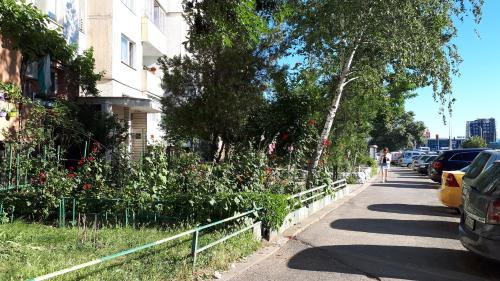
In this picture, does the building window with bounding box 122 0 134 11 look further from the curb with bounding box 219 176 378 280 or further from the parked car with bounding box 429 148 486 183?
the parked car with bounding box 429 148 486 183

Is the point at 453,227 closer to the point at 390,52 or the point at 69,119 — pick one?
the point at 390,52

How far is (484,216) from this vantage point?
6.89 metres

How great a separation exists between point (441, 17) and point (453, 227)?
7315mm

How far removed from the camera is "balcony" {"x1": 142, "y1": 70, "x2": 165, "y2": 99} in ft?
Result: 80.8

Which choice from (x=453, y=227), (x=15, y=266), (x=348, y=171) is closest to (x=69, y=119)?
(x=15, y=266)

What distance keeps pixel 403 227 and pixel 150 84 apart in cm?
1717

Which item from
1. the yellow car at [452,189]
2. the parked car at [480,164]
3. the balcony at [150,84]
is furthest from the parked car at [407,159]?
the parked car at [480,164]

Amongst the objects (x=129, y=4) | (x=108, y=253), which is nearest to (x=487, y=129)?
(x=129, y=4)

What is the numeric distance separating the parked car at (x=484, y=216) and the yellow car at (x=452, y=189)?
468 centimetres

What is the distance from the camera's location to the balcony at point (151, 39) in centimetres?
2439

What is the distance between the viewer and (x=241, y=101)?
15.3 m

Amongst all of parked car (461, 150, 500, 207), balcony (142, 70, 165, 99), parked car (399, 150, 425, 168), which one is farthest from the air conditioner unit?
parked car (399, 150, 425, 168)

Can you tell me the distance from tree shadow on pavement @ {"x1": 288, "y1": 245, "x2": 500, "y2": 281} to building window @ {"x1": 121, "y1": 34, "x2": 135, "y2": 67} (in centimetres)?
1598

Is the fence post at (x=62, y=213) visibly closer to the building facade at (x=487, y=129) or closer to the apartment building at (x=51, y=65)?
the apartment building at (x=51, y=65)
